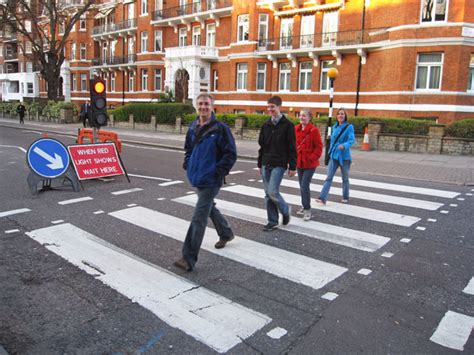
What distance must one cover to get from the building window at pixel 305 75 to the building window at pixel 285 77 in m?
1.21

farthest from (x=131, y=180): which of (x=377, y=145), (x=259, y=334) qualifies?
(x=377, y=145)

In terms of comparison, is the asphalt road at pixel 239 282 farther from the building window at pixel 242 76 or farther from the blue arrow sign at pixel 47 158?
the building window at pixel 242 76

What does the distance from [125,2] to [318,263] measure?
49802 mm

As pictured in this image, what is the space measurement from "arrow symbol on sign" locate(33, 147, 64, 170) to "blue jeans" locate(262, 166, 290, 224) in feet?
16.5

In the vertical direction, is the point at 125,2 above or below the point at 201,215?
above

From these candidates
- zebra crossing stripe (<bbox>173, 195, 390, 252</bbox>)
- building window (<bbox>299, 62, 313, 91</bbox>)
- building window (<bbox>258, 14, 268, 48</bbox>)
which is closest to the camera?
zebra crossing stripe (<bbox>173, 195, 390, 252</bbox>)

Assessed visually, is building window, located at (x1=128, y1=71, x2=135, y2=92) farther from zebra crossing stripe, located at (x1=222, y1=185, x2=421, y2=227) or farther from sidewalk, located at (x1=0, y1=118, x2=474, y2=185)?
zebra crossing stripe, located at (x1=222, y1=185, x2=421, y2=227)

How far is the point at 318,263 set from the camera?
5.34 meters

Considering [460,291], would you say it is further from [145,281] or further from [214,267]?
[145,281]

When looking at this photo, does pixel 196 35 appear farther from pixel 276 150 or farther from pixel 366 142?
pixel 276 150

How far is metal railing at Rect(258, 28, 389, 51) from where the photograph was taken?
88.4 ft

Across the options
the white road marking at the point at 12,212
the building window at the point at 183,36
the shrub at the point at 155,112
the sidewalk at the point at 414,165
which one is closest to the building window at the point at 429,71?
the sidewalk at the point at 414,165

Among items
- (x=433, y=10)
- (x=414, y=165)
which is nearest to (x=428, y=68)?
(x=433, y=10)

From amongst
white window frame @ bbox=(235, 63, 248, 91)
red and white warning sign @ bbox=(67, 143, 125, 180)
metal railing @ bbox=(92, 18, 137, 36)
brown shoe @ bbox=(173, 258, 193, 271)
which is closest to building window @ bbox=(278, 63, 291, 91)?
white window frame @ bbox=(235, 63, 248, 91)
